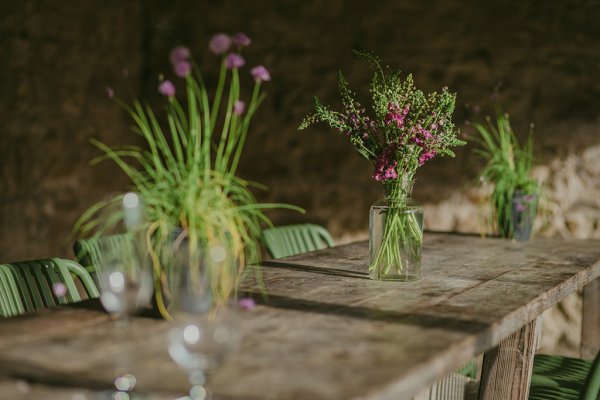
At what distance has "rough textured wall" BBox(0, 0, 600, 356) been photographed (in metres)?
3.91

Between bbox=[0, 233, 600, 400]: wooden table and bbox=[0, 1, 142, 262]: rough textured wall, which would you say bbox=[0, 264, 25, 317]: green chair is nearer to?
bbox=[0, 233, 600, 400]: wooden table

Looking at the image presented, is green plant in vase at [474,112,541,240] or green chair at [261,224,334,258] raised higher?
green plant in vase at [474,112,541,240]

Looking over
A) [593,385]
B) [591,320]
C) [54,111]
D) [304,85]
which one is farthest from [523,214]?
[54,111]

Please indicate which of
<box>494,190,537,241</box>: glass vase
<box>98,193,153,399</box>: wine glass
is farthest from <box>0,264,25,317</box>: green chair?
<box>494,190,537,241</box>: glass vase

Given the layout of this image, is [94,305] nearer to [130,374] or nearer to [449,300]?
[130,374]

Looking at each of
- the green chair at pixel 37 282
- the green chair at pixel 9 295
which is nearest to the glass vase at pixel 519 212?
the green chair at pixel 37 282

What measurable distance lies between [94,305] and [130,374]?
57 cm

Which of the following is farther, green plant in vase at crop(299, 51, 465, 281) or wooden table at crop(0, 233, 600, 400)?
green plant in vase at crop(299, 51, 465, 281)

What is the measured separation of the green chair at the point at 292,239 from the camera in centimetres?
301

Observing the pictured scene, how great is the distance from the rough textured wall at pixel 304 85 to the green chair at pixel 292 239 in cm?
114

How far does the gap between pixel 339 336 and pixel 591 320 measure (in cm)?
207

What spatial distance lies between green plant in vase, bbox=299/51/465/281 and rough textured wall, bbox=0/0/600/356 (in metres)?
2.00

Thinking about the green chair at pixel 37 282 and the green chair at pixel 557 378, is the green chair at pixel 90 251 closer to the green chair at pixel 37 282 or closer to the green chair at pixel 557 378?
the green chair at pixel 37 282

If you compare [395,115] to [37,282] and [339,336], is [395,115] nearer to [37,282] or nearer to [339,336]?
[339,336]
